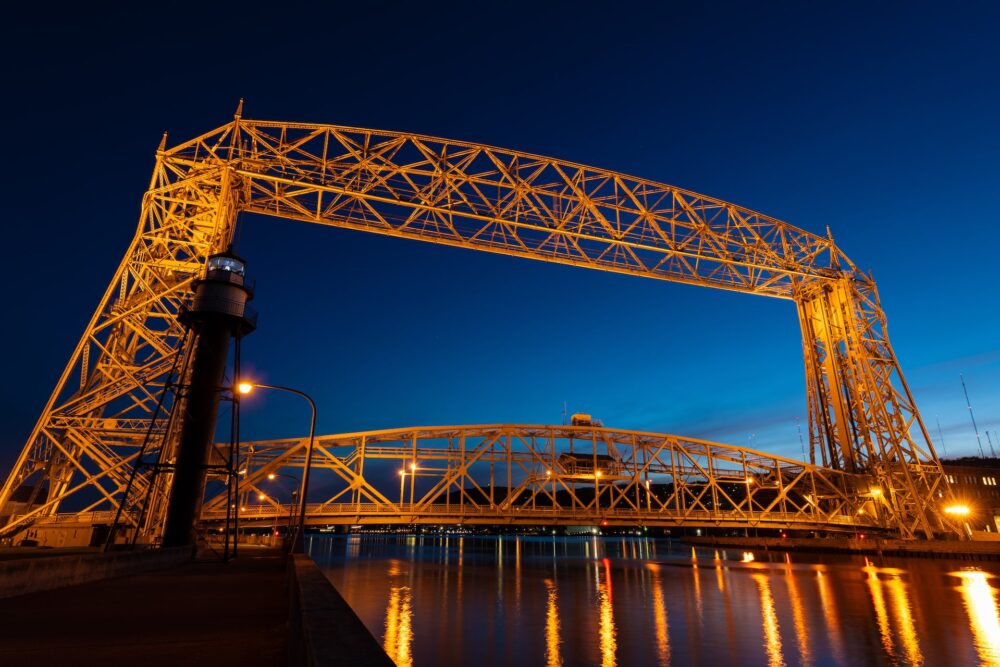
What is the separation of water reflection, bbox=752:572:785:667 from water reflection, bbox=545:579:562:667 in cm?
566

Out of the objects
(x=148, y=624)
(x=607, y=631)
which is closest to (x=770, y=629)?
(x=607, y=631)

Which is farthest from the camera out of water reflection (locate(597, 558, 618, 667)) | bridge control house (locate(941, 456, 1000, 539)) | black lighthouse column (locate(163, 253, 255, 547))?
bridge control house (locate(941, 456, 1000, 539))

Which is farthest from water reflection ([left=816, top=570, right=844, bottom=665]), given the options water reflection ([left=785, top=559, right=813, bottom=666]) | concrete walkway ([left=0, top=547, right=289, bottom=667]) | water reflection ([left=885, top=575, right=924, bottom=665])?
concrete walkway ([left=0, top=547, right=289, bottom=667])

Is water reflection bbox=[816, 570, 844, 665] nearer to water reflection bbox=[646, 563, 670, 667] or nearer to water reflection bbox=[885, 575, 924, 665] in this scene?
water reflection bbox=[885, 575, 924, 665]

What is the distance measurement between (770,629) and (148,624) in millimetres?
19075

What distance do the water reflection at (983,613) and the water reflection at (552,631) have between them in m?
11.0

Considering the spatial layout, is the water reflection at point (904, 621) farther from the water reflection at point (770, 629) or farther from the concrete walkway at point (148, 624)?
the concrete walkway at point (148, 624)

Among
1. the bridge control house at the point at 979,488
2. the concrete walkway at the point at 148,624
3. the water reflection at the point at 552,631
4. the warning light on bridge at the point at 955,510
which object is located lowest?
the water reflection at the point at 552,631

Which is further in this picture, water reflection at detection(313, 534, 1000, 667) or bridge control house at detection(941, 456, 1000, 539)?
bridge control house at detection(941, 456, 1000, 539)

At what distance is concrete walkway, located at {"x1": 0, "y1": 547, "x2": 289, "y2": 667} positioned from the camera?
7.16 m

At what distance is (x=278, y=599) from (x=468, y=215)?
84.3ft

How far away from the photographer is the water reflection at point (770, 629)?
1555 cm

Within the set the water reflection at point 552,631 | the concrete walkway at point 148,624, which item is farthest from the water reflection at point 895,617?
the concrete walkway at point 148,624

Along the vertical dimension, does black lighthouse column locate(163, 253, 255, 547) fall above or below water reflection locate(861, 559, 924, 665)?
above
